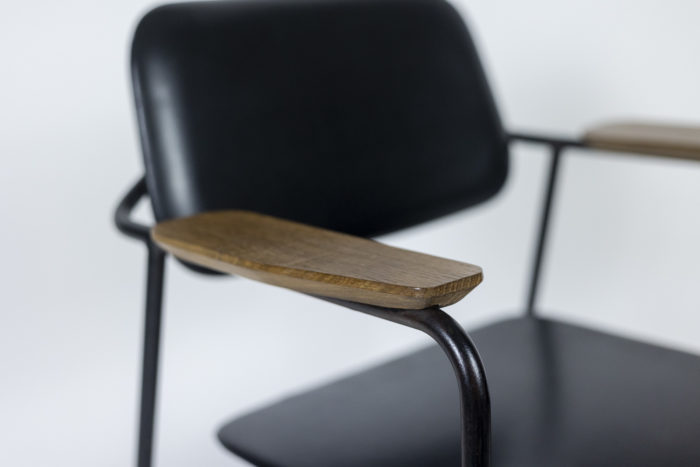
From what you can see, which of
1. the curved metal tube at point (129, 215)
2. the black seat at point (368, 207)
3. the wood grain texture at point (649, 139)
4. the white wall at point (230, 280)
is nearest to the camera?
the black seat at point (368, 207)

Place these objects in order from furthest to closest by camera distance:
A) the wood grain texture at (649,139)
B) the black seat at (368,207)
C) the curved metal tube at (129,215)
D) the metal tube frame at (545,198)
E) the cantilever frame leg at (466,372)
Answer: the metal tube frame at (545,198)
the wood grain texture at (649,139)
the curved metal tube at (129,215)
the black seat at (368,207)
the cantilever frame leg at (466,372)

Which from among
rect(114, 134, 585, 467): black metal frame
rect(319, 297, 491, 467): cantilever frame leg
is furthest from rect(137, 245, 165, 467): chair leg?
rect(319, 297, 491, 467): cantilever frame leg

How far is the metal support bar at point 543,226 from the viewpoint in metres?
1.29

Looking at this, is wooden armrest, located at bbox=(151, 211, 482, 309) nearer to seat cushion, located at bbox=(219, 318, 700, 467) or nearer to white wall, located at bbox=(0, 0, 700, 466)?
seat cushion, located at bbox=(219, 318, 700, 467)

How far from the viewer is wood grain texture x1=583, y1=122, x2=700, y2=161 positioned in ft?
3.78

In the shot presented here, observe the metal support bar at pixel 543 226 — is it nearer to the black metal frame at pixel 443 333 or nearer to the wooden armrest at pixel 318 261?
the black metal frame at pixel 443 333

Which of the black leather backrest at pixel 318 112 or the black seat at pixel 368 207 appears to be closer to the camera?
the black seat at pixel 368 207

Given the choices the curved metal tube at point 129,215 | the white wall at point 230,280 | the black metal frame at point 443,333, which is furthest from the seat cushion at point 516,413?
the white wall at point 230,280

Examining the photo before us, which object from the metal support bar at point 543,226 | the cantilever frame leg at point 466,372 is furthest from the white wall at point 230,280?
the cantilever frame leg at point 466,372

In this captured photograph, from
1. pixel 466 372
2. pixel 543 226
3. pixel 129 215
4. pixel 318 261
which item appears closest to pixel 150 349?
pixel 129 215

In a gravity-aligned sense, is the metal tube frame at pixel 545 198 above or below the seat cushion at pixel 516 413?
above

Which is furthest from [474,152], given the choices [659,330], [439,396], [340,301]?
[659,330]

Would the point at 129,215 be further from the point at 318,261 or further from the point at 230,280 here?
the point at 230,280

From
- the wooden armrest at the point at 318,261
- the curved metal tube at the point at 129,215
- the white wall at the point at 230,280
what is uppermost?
the wooden armrest at the point at 318,261
